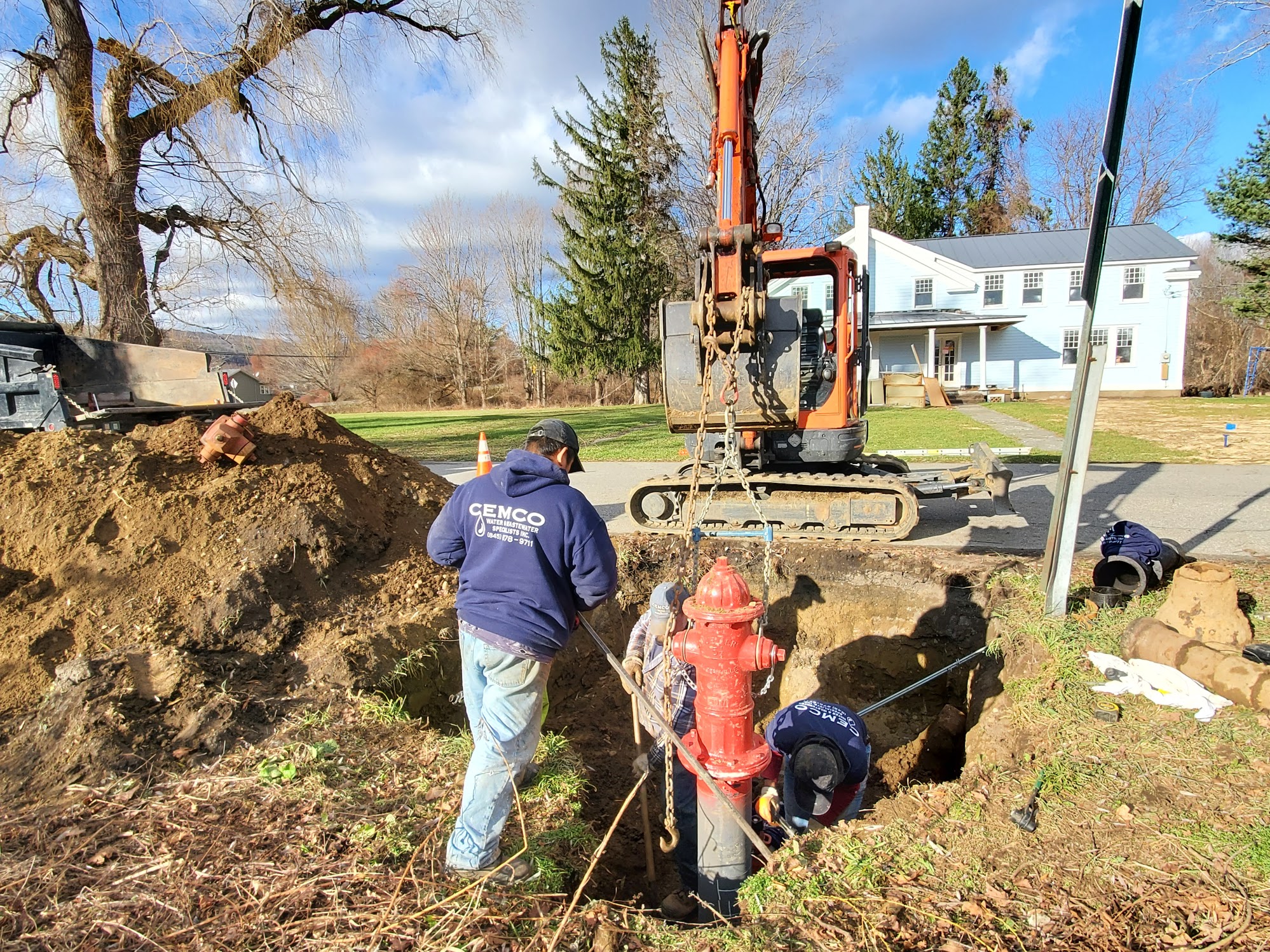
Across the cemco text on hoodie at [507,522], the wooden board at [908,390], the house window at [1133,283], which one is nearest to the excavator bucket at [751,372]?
the cemco text on hoodie at [507,522]

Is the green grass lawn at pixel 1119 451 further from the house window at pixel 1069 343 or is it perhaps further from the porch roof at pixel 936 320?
the house window at pixel 1069 343

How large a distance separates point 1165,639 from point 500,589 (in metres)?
3.83

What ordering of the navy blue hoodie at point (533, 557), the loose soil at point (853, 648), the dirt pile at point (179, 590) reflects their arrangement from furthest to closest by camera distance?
the loose soil at point (853, 648)
the dirt pile at point (179, 590)
the navy blue hoodie at point (533, 557)

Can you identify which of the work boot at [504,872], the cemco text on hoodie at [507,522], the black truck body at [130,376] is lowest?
the work boot at [504,872]

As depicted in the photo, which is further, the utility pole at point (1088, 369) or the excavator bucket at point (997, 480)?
the excavator bucket at point (997, 480)

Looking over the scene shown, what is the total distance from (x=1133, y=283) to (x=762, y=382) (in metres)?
31.0

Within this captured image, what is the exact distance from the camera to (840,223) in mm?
39250

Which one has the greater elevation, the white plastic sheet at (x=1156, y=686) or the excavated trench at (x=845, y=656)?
the white plastic sheet at (x=1156, y=686)

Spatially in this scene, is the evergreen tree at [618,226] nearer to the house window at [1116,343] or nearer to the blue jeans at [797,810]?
the house window at [1116,343]

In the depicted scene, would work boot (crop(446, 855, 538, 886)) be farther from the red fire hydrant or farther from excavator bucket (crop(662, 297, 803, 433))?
excavator bucket (crop(662, 297, 803, 433))

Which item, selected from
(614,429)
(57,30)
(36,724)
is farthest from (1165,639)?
(614,429)

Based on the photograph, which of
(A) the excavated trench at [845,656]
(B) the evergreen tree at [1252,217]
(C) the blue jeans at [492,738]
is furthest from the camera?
(B) the evergreen tree at [1252,217]

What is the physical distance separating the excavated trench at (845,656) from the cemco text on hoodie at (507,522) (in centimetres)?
213

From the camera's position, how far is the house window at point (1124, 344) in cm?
2883
